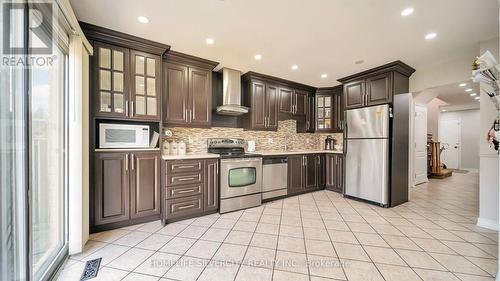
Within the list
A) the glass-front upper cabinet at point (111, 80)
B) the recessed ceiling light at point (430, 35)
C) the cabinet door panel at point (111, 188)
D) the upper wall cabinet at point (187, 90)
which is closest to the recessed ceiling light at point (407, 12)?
the recessed ceiling light at point (430, 35)

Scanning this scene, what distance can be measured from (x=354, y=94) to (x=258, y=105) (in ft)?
6.30

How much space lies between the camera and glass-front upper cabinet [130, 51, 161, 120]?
2529mm

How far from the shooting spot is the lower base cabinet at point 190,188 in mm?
2598

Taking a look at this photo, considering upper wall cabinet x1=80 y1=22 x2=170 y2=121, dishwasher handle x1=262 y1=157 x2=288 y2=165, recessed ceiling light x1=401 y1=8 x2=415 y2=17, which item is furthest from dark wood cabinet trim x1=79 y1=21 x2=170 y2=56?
recessed ceiling light x1=401 y1=8 x2=415 y2=17

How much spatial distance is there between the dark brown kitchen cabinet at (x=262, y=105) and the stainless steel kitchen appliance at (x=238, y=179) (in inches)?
28.6

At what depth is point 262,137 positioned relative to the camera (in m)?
4.25

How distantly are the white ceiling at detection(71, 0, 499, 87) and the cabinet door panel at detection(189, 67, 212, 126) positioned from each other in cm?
31

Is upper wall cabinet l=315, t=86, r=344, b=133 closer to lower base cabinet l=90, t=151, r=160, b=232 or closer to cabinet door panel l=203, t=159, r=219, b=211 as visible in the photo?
cabinet door panel l=203, t=159, r=219, b=211

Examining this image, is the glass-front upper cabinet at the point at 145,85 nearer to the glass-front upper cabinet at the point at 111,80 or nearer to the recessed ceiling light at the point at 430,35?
the glass-front upper cabinet at the point at 111,80

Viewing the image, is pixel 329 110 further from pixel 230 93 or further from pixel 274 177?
pixel 230 93

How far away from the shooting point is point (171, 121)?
9.61 feet

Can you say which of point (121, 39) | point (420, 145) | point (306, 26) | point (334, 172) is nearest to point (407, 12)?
point (306, 26)

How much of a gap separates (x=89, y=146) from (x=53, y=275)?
4.16 ft

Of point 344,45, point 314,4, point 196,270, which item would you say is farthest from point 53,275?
point 344,45
